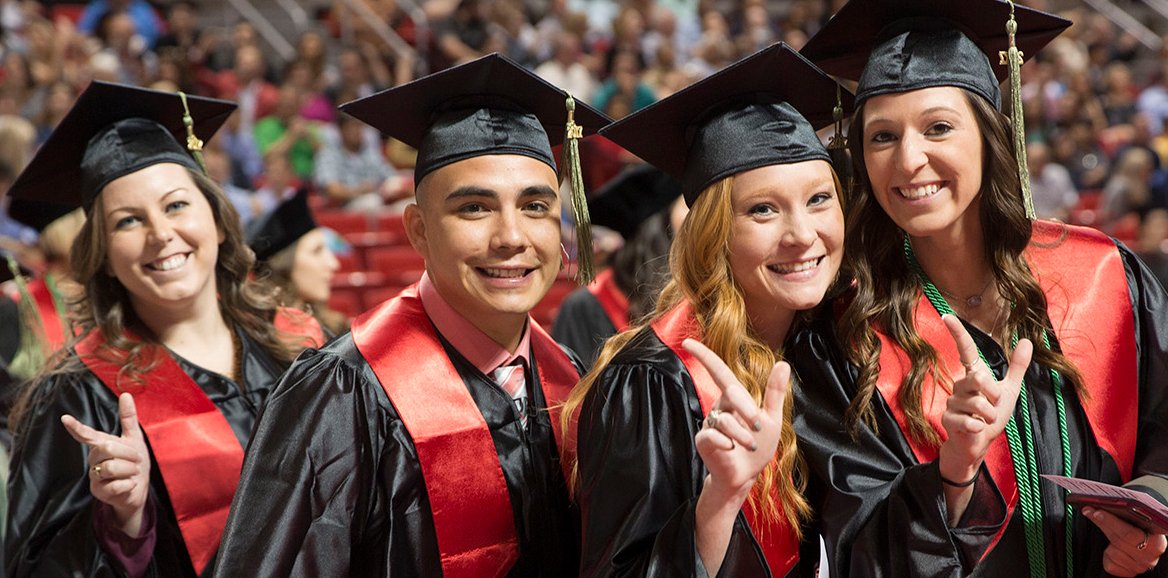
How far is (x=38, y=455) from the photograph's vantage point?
277 cm

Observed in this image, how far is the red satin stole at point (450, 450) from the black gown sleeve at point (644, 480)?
0.78 feet

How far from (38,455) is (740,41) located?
11.7 meters

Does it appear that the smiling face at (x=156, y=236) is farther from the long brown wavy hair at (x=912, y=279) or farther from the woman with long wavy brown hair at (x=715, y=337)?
the long brown wavy hair at (x=912, y=279)

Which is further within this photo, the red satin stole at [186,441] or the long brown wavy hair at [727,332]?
the red satin stole at [186,441]

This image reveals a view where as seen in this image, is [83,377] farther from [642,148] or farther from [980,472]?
[980,472]

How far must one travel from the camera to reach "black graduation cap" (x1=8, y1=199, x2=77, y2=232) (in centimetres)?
356

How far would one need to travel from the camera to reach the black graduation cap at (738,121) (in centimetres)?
224

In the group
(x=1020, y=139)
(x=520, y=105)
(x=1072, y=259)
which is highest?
(x=520, y=105)

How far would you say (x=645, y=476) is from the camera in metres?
2.08

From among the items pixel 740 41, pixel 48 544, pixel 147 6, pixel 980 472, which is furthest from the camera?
pixel 740 41

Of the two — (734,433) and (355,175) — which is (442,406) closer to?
(734,433)

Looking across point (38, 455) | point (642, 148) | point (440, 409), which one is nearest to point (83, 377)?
point (38, 455)

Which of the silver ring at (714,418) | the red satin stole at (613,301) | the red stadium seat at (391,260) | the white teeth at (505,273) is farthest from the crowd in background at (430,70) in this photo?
the silver ring at (714,418)

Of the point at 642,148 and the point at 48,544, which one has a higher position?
the point at 642,148
